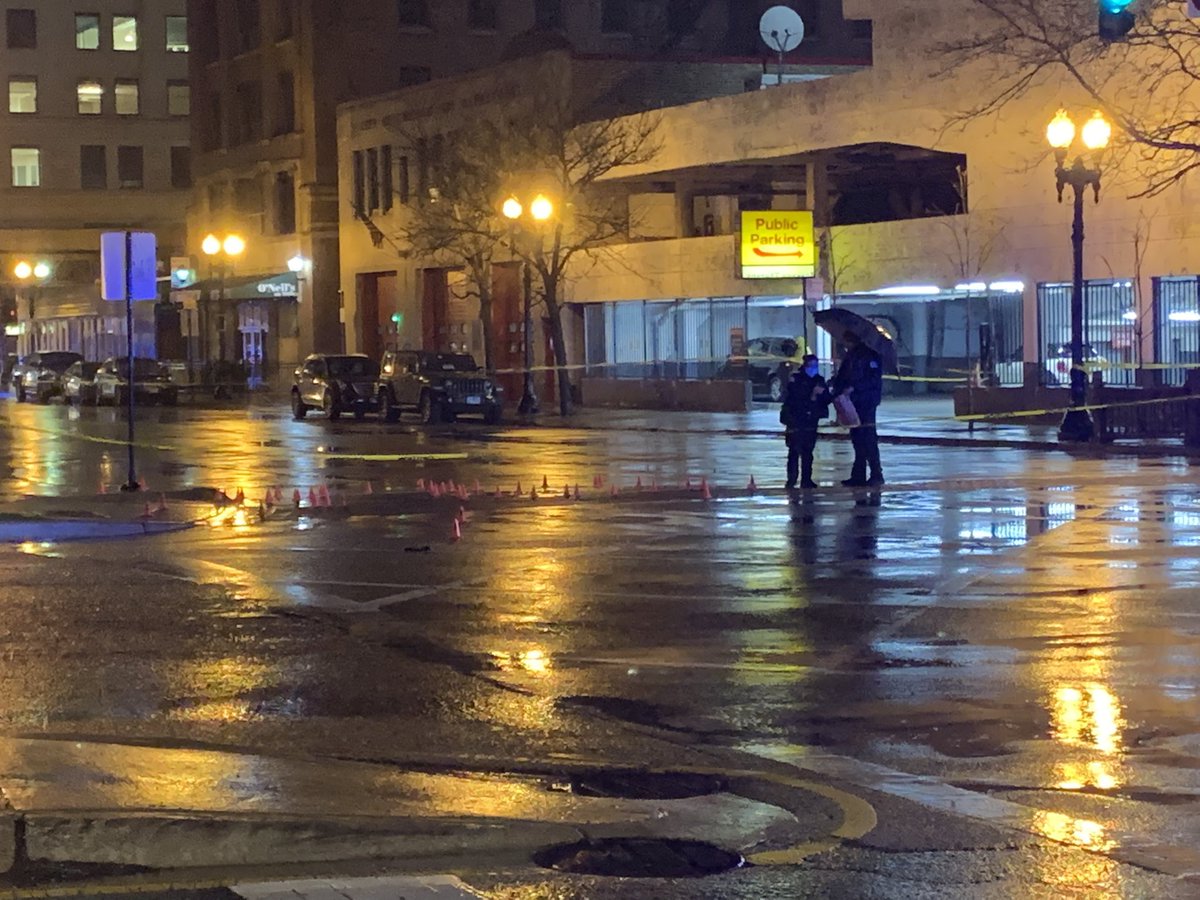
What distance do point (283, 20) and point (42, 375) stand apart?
15269 mm

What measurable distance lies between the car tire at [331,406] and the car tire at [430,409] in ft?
10.4

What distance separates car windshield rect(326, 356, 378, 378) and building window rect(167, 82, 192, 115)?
48.8m

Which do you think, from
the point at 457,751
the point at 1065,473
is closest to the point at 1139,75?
the point at 1065,473

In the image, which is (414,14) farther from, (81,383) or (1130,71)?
(1130,71)

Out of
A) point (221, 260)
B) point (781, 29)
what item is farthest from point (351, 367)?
point (221, 260)

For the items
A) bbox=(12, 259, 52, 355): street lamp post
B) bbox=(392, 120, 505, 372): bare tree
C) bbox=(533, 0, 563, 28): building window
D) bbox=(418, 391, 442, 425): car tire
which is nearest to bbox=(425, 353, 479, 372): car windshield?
bbox=(418, 391, 442, 425): car tire

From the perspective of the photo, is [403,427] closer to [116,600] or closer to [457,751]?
[116,600]

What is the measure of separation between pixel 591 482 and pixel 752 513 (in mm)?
5099

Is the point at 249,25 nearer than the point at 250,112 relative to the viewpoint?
Yes

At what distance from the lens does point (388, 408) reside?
1741 inches

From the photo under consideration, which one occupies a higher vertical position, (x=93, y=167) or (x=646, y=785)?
(x=93, y=167)

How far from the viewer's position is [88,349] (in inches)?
3378

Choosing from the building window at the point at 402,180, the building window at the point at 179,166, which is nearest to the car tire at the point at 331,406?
the building window at the point at 402,180

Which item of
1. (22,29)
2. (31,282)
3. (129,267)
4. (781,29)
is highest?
(22,29)
